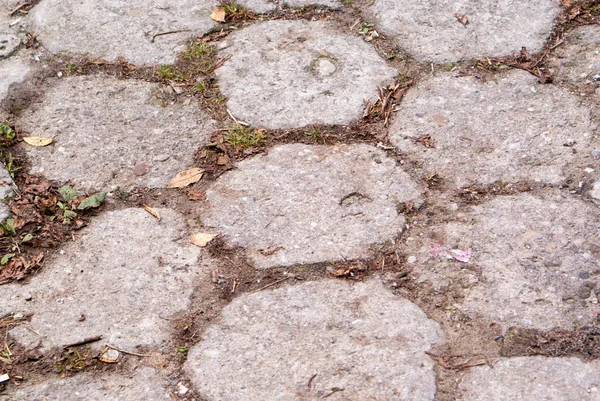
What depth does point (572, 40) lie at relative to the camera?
2.45 metres

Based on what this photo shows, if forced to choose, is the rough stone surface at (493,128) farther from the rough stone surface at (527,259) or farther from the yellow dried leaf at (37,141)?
the yellow dried leaf at (37,141)

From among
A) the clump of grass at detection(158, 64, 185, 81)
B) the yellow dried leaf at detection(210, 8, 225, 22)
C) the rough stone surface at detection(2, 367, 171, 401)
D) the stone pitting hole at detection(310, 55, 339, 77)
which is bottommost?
the rough stone surface at detection(2, 367, 171, 401)

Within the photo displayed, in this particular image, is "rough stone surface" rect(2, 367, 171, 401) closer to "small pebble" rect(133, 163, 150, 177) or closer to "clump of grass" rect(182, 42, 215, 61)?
"small pebble" rect(133, 163, 150, 177)

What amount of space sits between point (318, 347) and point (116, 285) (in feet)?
1.76

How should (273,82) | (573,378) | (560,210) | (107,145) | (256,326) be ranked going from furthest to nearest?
(273,82)
(107,145)
(560,210)
(256,326)
(573,378)

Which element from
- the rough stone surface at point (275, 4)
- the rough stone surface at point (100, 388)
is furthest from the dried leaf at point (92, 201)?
the rough stone surface at point (275, 4)

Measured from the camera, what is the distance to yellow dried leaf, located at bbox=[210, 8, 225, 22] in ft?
8.64

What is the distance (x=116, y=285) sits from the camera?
72.2 inches

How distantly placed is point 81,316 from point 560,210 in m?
1.23

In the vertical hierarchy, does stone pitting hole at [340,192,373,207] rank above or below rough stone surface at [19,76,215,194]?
above

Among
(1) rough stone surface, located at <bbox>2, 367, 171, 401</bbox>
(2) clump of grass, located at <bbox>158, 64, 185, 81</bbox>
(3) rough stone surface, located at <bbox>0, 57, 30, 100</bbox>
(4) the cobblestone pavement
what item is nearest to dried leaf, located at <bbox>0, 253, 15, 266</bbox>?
(4) the cobblestone pavement

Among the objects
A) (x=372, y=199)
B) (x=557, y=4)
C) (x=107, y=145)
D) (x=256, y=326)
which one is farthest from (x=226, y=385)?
(x=557, y=4)

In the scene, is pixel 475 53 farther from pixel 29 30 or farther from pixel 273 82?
pixel 29 30

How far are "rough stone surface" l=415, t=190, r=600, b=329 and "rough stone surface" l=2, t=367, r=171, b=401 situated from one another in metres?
0.70
